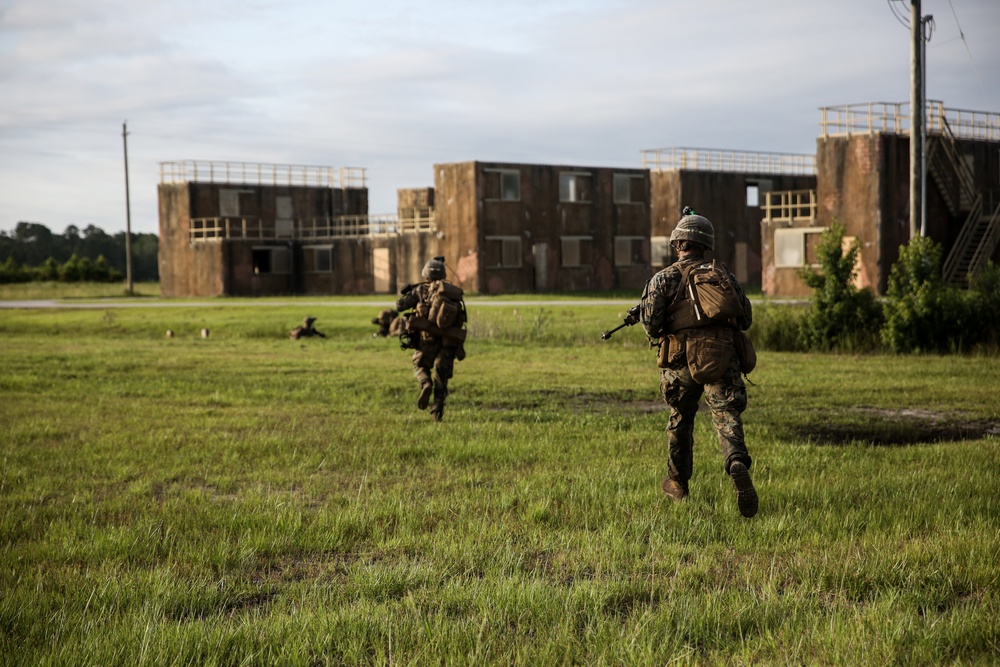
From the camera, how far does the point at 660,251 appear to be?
54.5 m

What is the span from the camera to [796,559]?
5996 mm

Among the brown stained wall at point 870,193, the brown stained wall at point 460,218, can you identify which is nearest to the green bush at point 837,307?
the brown stained wall at point 870,193

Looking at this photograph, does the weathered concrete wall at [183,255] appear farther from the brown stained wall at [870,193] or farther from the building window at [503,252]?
the brown stained wall at [870,193]

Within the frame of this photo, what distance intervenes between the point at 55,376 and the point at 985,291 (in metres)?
15.7

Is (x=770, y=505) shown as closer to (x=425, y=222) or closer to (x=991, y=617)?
(x=991, y=617)

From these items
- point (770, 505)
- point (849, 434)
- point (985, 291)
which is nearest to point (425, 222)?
point (985, 291)

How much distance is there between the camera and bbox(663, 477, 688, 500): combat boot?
761 cm

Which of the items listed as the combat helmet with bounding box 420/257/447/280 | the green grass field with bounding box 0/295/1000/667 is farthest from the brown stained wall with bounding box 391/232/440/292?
the combat helmet with bounding box 420/257/447/280

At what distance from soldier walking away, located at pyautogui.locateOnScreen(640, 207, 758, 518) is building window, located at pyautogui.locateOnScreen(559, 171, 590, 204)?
40492 millimetres

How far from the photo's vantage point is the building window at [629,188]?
49875 millimetres

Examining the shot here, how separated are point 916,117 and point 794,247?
16.2 m

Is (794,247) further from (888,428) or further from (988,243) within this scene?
(888,428)

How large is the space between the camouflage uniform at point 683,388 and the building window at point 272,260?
47261 mm

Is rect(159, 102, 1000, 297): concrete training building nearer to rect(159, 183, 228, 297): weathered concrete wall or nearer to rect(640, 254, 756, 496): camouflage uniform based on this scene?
rect(159, 183, 228, 297): weathered concrete wall
